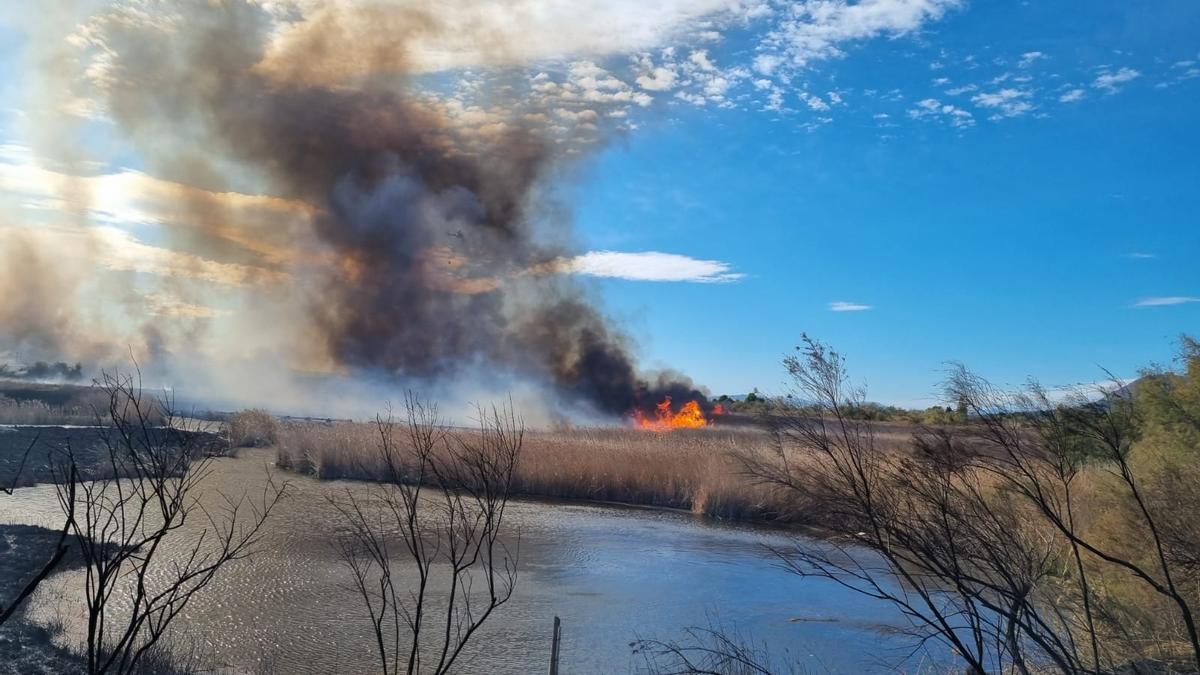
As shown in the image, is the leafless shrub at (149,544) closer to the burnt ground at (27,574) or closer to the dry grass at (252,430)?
the burnt ground at (27,574)

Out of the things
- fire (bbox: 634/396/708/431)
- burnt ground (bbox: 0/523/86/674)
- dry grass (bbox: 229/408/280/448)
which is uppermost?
fire (bbox: 634/396/708/431)

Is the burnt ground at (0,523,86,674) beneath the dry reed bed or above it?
beneath

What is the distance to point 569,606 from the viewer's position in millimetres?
11352

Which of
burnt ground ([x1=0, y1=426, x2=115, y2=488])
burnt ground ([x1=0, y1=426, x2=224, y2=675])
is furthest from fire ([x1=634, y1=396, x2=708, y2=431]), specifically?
burnt ground ([x1=0, y1=426, x2=224, y2=675])

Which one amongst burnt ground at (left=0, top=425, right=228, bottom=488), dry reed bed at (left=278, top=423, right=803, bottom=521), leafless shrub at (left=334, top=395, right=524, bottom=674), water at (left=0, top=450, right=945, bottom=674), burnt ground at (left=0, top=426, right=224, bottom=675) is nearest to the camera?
leafless shrub at (left=334, top=395, right=524, bottom=674)

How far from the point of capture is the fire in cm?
4988

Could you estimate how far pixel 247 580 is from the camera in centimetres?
1194

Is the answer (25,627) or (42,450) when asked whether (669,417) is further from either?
(25,627)

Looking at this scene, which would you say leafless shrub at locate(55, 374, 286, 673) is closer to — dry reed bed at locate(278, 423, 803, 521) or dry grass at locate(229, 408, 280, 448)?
dry reed bed at locate(278, 423, 803, 521)

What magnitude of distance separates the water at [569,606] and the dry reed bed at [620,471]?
2780 mm

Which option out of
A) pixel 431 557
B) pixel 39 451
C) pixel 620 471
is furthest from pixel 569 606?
pixel 39 451

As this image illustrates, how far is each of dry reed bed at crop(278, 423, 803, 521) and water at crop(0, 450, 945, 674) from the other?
2.78 m

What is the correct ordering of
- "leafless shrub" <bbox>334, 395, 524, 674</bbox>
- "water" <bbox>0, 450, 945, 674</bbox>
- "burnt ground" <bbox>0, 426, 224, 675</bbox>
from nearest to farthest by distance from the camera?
"leafless shrub" <bbox>334, 395, 524, 674</bbox> → "burnt ground" <bbox>0, 426, 224, 675</bbox> → "water" <bbox>0, 450, 945, 674</bbox>

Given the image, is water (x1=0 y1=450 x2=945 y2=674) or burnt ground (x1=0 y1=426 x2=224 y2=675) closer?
burnt ground (x1=0 y1=426 x2=224 y2=675)
